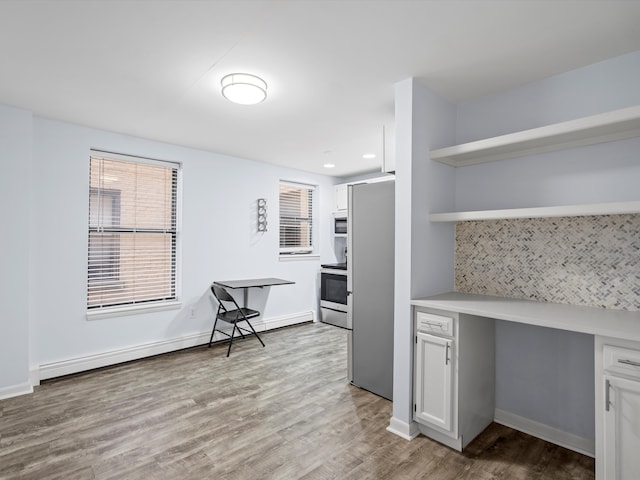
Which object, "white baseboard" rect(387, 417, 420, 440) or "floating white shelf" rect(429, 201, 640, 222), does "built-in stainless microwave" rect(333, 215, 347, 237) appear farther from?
"white baseboard" rect(387, 417, 420, 440)

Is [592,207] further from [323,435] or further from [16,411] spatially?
[16,411]

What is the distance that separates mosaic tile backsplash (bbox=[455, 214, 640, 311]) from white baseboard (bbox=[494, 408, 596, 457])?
2.88 ft

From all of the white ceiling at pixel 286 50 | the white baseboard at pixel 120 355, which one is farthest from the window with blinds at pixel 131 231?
the white ceiling at pixel 286 50

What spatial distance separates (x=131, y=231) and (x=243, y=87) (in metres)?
2.40

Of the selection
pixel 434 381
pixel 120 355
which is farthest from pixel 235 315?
pixel 434 381

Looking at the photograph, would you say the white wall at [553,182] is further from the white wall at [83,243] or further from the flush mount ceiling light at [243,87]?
the white wall at [83,243]

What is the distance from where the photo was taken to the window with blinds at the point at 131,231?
3.70 meters

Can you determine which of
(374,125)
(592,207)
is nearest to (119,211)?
(374,125)

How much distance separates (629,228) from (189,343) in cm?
436

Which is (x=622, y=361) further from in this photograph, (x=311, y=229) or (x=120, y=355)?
(x=311, y=229)

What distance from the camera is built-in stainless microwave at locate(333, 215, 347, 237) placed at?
5.88 meters

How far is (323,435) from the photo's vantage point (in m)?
2.39

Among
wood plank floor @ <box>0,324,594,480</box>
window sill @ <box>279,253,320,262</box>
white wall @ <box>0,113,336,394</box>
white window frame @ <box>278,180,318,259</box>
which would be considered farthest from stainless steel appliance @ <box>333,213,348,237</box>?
wood plank floor @ <box>0,324,594,480</box>

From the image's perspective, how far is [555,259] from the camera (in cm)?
237
